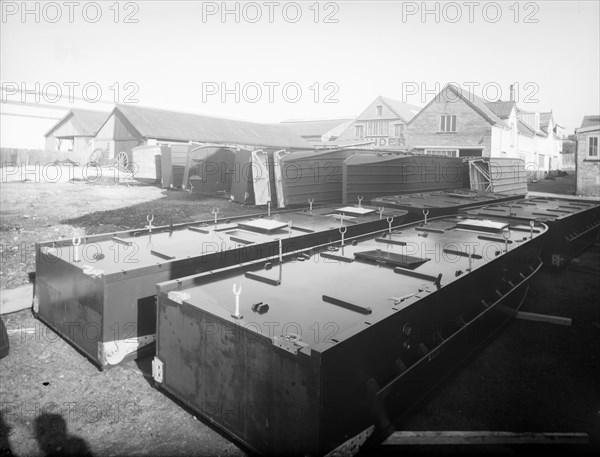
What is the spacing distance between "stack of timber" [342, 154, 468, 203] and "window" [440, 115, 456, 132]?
24.3m

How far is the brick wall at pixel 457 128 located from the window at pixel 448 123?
0.86 ft

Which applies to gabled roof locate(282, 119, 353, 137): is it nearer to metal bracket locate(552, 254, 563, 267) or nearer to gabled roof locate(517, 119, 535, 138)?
gabled roof locate(517, 119, 535, 138)

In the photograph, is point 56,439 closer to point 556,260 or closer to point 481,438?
point 481,438

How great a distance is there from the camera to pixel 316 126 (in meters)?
62.1

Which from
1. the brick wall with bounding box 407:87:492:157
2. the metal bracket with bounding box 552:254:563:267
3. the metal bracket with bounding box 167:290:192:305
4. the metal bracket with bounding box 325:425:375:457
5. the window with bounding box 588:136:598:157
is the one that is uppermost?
the brick wall with bounding box 407:87:492:157

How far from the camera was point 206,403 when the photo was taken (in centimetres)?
371

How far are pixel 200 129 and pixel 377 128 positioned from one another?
22.2m

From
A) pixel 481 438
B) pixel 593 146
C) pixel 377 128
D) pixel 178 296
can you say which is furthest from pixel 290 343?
pixel 377 128

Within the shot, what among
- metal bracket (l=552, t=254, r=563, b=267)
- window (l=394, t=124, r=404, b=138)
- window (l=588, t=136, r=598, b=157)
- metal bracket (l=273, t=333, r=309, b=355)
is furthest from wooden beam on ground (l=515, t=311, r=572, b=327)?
window (l=394, t=124, r=404, b=138)

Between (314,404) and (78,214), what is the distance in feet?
37.3

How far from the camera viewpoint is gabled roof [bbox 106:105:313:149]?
1367 inches

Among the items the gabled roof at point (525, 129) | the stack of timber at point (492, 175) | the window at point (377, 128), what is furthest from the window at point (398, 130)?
the stack of timber at point (492, 175)

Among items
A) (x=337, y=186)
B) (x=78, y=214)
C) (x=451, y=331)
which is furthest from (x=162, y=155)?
(x=451, y=331)

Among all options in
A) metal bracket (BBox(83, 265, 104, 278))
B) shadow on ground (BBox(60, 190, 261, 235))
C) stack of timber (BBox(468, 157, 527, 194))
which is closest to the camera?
metal bracket (BBox(83, 265, 104, 278))
